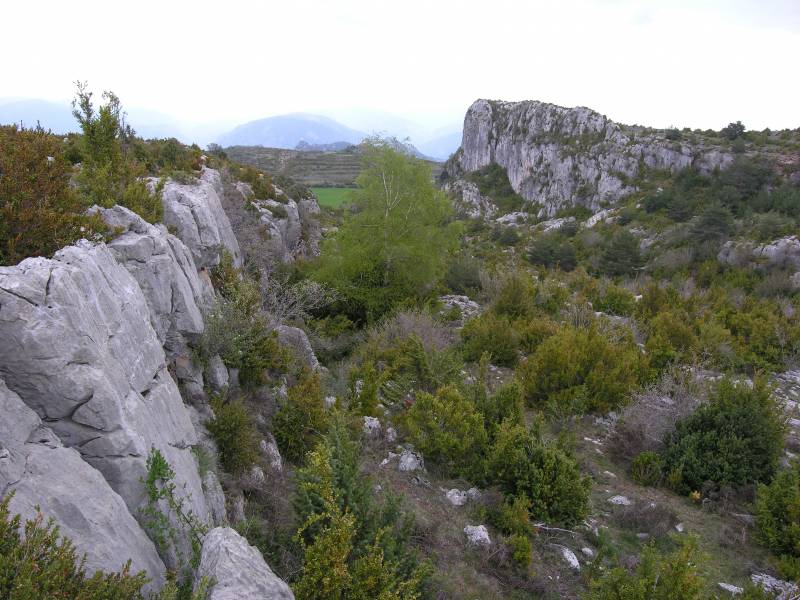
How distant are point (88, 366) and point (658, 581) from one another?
17.5ft

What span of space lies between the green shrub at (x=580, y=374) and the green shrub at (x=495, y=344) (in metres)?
1.33

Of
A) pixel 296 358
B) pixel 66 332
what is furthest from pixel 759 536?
pixel 66 332

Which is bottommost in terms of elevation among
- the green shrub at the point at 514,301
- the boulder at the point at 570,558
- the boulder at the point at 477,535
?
the boulder at the point at 570,558

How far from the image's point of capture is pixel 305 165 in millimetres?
79375

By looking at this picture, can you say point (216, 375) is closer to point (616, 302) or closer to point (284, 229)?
point (284, 229)

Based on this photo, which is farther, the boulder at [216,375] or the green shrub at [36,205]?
the boulder at [216,375]

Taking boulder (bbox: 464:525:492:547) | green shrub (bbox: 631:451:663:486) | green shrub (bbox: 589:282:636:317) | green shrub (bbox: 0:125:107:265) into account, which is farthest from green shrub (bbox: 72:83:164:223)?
green shrub (bbox: 589:282:636:317)

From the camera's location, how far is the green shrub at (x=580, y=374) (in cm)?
960

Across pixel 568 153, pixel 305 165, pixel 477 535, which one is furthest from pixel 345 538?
pixel 305 165

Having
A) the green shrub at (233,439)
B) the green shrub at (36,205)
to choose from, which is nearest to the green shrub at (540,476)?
the green shrub at (233,439)

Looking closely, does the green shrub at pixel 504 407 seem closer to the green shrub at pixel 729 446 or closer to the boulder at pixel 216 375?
the green shrub at pixel 729 446

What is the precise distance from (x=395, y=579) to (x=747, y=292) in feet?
67.7

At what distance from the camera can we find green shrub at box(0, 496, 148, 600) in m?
2.47

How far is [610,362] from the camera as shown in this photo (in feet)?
33.2
